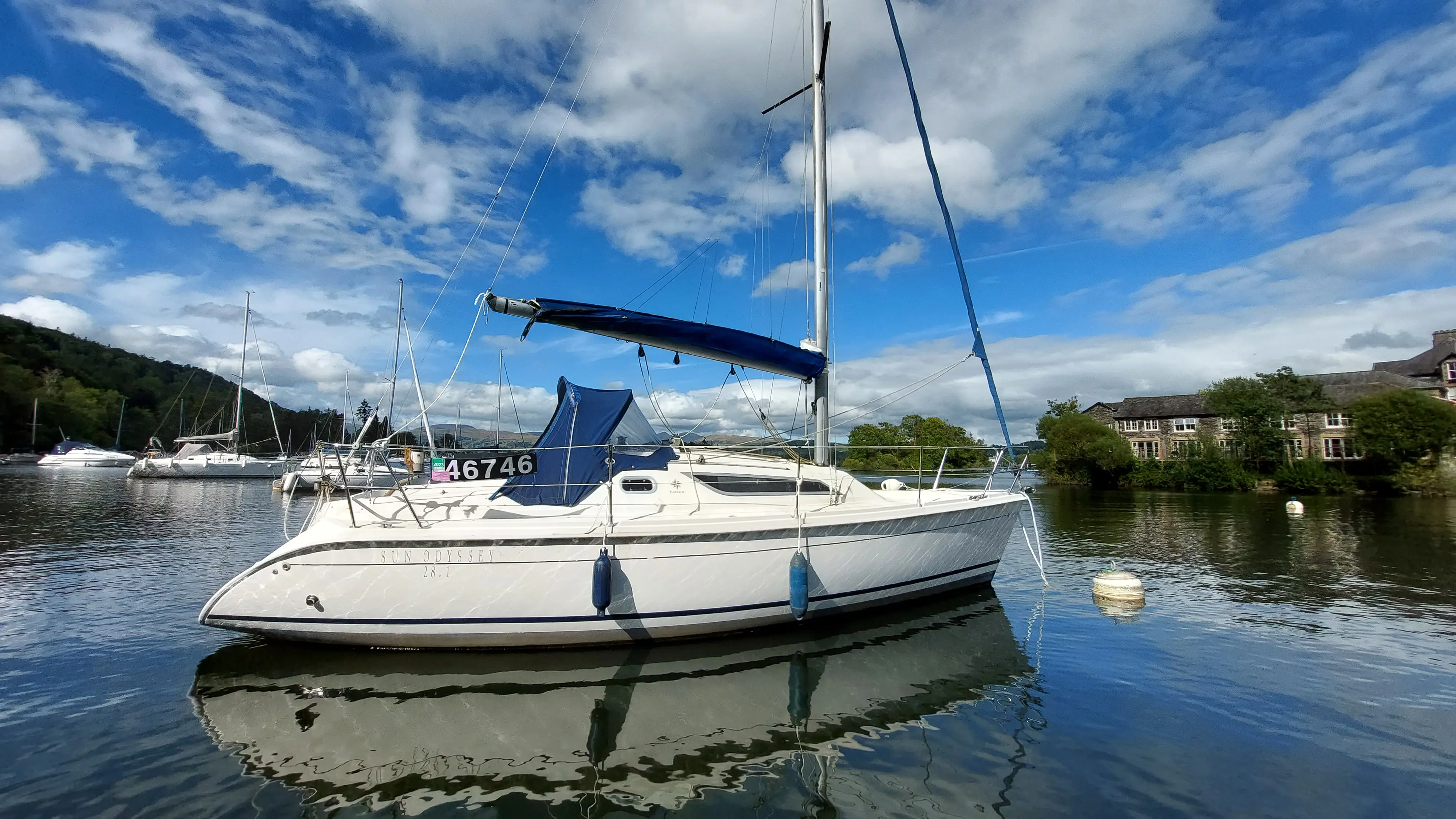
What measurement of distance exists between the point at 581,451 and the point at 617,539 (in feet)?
5.50

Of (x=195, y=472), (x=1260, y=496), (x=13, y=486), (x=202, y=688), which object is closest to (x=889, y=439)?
(x=1260, y=496)

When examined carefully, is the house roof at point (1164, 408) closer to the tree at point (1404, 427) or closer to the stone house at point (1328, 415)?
the stone house at point (1328, 415)

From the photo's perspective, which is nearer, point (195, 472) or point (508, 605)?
point (508, 605)

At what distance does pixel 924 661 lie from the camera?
6809 mm

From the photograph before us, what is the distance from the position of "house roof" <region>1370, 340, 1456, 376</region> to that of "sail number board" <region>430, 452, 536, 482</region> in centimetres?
6374

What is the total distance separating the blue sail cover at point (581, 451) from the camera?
748cm

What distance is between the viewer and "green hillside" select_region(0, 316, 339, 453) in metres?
65.2

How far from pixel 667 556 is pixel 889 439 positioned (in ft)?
282

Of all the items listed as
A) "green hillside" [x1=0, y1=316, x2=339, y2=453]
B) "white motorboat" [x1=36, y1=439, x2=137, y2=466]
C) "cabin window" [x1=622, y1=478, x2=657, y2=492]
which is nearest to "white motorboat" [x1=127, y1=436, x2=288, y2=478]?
"green hillside" [x1=0, y1=316, x2=339, y2=453]

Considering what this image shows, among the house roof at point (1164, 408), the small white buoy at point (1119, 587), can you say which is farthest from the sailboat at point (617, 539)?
the house roof at point (1164, 408)

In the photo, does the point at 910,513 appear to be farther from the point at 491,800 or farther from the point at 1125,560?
the point at 1125,560

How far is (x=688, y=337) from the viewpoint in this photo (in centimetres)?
785

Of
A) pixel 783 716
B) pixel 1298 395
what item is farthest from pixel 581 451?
pixel 1298 395

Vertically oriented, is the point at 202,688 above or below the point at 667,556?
below
